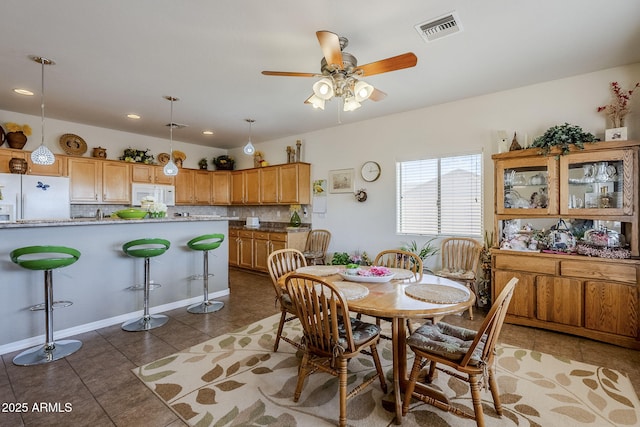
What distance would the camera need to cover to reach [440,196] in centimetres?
425

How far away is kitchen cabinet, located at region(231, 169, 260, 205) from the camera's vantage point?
634 cm

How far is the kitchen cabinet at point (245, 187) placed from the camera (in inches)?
250

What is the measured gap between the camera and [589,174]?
3080mm

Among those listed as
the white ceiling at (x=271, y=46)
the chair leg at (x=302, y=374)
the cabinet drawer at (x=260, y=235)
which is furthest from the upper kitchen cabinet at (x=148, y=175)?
the chair leg at (x=302, y=374)

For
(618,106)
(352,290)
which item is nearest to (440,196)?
(618,106)

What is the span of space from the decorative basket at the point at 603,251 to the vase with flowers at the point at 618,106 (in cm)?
119

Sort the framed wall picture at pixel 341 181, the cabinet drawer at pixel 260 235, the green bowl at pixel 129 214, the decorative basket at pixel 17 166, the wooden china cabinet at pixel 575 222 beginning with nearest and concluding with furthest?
the wooden china cabinet at pixel 575 222 → the green bowl at pixel 129 214 → the decorative basket at pixel 17 166 → the framed wall picture at pixel 341 181 → the cabinet drawer at pixel 260 235

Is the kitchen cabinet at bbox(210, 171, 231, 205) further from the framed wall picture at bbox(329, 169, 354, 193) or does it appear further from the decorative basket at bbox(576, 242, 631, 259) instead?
the decorative basket at bbox(576, 242, 631, 259)

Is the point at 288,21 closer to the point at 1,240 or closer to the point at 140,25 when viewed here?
the point at 140,25

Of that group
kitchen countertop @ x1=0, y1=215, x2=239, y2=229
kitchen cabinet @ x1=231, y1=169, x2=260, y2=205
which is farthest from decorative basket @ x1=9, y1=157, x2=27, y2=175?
kitchen cabinet @ x1=231, y1=169, x2=260, y2=205

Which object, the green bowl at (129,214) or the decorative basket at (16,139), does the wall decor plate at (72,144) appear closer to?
the decorative basket at (16,139)

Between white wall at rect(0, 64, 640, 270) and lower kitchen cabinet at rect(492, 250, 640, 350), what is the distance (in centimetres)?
78

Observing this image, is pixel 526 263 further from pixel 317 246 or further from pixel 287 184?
pixel 287 184

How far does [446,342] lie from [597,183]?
2597 mm
